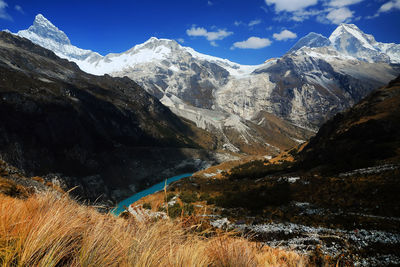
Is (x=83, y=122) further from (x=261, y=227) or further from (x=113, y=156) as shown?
(x=261, y=227)

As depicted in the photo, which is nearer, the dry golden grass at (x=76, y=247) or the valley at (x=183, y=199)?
the dry golden grass at (x=76, y=247)

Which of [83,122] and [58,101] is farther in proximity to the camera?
[83,122]

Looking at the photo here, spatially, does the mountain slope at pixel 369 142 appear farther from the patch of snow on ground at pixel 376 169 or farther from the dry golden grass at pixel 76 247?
the dry golden grass at pixel 76 247

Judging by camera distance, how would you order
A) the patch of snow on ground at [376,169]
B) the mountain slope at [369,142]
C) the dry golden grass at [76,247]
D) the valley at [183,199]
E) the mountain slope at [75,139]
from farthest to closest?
the mountain slope at [75,139] → the mountain slope at [369,142] → the patch of snow on ground at [376,169] → the valley at [183,199] → the dry golden grass at [76,247]

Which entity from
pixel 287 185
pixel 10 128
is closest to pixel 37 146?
pixel 10 128

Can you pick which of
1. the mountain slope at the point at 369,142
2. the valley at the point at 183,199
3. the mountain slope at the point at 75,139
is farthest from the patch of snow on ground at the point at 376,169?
the mountain slope at the point at 75,139

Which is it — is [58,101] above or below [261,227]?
above

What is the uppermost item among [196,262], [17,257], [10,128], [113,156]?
[17,257]

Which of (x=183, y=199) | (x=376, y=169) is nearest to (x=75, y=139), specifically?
(x=183, y=199)

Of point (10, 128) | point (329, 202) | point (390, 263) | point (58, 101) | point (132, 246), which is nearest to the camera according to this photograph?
point (132, 246)
